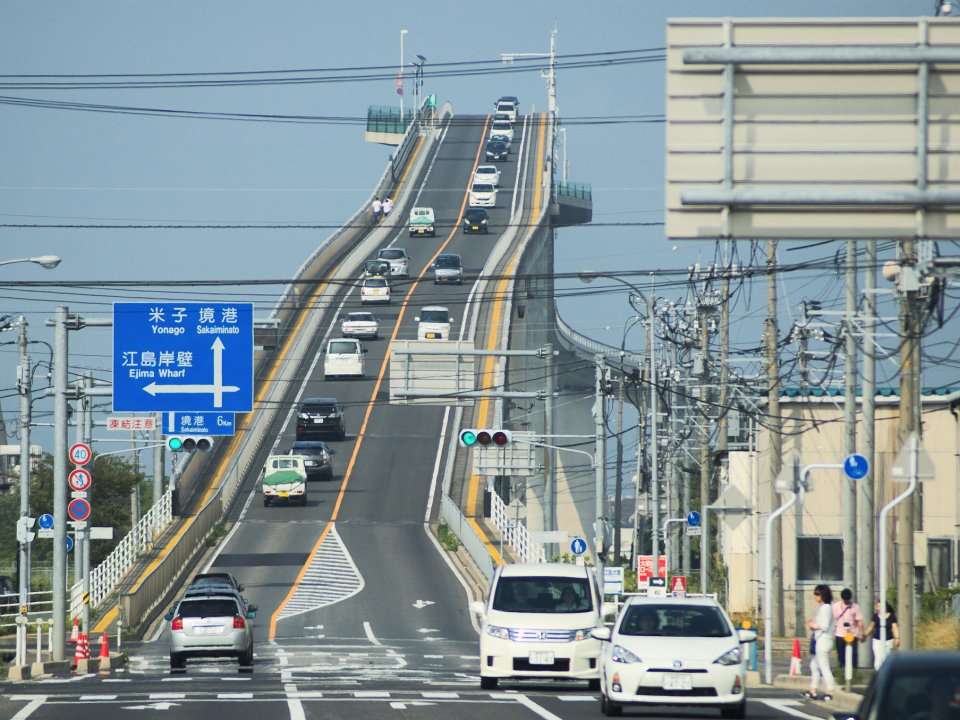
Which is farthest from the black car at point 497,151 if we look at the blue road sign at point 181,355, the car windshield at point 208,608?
the car windshield at point 208,608

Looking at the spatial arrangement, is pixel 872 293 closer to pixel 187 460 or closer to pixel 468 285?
pixel 187 460

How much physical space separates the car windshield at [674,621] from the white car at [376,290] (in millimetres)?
72601

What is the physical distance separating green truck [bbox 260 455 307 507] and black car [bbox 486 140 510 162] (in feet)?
222

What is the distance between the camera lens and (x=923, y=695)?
8.70 m

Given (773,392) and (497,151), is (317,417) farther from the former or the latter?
(497,151)

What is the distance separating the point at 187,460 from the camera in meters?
67.4

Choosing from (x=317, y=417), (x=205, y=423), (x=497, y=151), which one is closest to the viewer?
(x=205, y=423)

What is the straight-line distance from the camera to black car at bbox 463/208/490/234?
10938 centimetres

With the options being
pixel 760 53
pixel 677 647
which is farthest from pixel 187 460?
pixel 760 53

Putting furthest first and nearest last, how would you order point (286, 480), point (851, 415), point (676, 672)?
1. point (286, 480)
2. point (851, 415)
3. point (676, 672)

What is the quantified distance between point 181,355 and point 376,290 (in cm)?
5750

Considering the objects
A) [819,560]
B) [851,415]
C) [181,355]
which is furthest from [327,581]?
[851,415]

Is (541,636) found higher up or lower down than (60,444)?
lower down

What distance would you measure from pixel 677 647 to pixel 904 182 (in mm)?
7458
